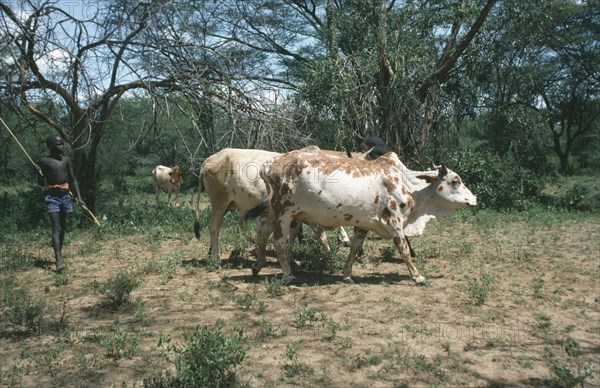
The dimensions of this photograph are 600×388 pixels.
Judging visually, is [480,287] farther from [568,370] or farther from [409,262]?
[568,370]

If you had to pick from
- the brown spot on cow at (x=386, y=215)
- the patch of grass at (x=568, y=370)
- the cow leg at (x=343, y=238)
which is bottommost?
the patch of grass at (x=568, y=370)

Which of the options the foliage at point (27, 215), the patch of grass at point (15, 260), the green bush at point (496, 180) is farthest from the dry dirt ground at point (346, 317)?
the green bush at point (496, 180)

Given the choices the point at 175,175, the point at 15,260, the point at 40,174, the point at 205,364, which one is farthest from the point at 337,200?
the point at 175,175

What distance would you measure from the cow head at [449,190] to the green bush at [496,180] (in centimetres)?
620

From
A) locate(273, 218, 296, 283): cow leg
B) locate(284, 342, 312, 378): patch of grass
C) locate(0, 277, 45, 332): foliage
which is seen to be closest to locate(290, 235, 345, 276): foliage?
locate(273, 218, 296, 283): cow leg

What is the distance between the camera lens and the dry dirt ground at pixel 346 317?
420cm

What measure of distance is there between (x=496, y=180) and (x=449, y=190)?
6.77 metres

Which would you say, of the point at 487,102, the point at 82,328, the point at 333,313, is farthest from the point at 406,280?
the point at 487,102

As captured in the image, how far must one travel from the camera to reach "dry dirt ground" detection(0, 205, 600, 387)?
420cm

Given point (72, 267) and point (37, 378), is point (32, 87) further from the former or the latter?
point (37, 378)

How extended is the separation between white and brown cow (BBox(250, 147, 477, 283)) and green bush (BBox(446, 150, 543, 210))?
7.25 meters

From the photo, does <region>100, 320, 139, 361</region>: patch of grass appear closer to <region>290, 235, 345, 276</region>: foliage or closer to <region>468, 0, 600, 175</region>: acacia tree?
<region>290, 235, 345, 276</region>: foliage

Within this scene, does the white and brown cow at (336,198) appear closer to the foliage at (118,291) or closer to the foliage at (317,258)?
the foliage at (317,258)

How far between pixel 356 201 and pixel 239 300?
1843 mm
